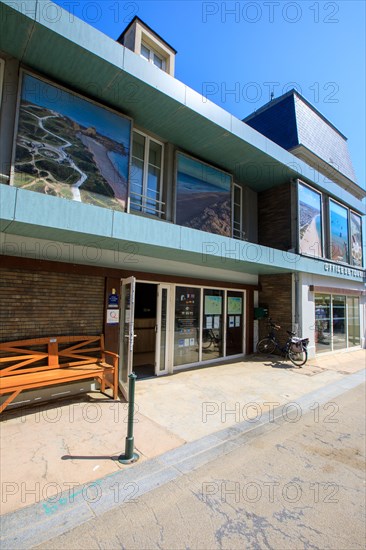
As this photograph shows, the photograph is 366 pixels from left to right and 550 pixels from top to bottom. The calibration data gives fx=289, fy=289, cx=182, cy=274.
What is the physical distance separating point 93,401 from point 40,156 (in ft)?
15.6

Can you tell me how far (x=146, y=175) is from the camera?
7.71 meters

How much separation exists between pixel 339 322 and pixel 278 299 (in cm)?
417

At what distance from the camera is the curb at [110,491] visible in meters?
2.43

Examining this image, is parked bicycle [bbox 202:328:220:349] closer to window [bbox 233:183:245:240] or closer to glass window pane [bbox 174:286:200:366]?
glass window pane [bbox 174:286:200:366]

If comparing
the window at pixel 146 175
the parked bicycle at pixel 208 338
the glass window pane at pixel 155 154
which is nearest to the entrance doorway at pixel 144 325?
the parked bicycle at pixel 208 338

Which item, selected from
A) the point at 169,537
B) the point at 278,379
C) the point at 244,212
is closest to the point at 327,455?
the point at 169,537

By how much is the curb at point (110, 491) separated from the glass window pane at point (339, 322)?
29.5ft

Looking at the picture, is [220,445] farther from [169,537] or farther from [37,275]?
[37,275]

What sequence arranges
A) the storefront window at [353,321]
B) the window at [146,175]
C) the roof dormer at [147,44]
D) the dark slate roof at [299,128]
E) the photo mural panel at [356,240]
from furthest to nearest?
the photo mural panel at [356,240] < the storefront window at [353,321] < the dark slate roof at [299,128] < the roof dormer at [147,44] < the window at [146,175]

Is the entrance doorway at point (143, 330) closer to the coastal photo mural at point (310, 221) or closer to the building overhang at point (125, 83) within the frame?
the building overhang at point (125, 83)

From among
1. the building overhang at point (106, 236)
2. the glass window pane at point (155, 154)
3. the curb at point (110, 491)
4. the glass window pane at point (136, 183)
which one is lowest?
the curb at point (110, 491)

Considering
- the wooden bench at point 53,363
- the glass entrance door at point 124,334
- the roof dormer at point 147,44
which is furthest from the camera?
the roof dormer at point 147,44

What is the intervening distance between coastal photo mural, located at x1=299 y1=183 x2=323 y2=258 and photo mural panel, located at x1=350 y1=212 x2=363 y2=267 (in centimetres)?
A: 342

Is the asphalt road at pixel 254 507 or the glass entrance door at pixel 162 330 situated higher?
the glass entrance door at pixel 162 330
